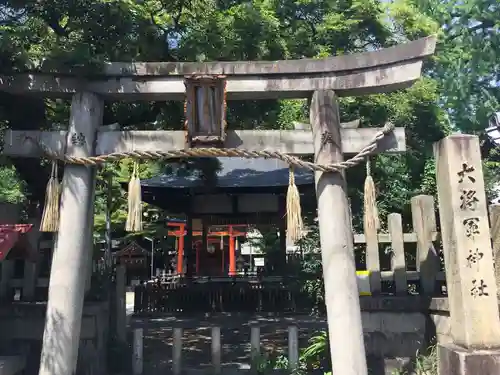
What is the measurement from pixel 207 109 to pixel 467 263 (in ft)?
11.8

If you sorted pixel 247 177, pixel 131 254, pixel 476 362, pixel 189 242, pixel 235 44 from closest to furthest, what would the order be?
pixel 476 362 → pixel 235 44 → pixel 247 177 → pixel 189 242 → pixel 131 254

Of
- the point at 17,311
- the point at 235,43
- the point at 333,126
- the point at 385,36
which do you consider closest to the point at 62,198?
the point at 17,311

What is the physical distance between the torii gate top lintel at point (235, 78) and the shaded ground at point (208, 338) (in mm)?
4489

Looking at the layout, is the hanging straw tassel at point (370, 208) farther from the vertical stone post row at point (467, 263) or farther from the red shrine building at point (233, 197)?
the red shrine building at point (233, 197)

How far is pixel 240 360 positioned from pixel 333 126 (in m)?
5.21

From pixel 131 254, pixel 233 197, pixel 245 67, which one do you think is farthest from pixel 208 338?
pixel 131 254

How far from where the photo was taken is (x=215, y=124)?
574cm

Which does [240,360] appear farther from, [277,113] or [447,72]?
[447,72]

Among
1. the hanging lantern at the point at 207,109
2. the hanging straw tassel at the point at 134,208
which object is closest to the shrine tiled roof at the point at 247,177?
the hanging lantern at the point at 207,109

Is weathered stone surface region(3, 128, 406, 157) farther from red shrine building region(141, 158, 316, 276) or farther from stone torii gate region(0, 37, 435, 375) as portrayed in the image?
red shrine building region(141, 158, 316, 276)

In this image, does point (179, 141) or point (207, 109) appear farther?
point (179, 141)

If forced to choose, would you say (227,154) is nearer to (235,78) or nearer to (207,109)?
(207,109)

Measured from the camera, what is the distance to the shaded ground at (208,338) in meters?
8.62

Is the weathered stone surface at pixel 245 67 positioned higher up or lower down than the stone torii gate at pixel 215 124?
higher up
